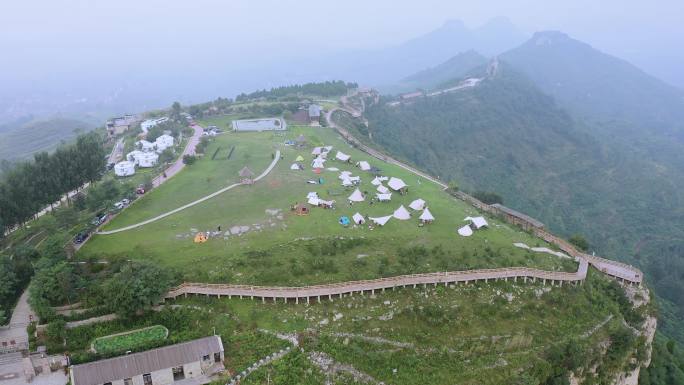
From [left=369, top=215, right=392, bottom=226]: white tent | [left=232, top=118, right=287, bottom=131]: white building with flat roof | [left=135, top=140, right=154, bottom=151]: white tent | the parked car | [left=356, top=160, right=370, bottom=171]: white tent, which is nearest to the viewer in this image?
the parked car

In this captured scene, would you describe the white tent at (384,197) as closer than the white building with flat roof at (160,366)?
No

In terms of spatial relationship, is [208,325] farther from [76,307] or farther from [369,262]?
[369,262]

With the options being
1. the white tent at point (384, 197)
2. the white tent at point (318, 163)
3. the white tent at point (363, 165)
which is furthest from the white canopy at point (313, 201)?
the white tent at point (363, 165)

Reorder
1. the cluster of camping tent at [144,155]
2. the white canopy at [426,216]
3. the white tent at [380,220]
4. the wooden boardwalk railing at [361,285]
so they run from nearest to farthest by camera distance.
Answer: the wooden boardwalk railing at [361,285], the white tent at [380,220], the white canopy at [426,216], the cluster of camping tent at [144,155]

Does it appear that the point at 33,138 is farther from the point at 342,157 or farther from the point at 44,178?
the point at 342,157

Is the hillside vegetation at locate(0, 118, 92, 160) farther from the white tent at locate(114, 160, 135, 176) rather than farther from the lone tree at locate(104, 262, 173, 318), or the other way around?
the lone tree at locate(104, 262, 173, 318)

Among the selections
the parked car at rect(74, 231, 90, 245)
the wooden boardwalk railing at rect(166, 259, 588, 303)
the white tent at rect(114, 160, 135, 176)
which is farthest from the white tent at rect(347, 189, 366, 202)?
the white tent at rect(114, 160, 135, 176)

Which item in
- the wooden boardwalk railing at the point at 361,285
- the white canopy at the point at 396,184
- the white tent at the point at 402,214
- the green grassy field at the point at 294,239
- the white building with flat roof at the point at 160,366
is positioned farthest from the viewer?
the white canopy at the point at 396,184

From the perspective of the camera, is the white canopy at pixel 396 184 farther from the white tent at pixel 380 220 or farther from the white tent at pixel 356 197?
the white tent at pixel 380 220
